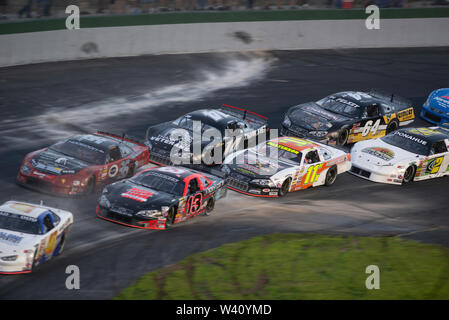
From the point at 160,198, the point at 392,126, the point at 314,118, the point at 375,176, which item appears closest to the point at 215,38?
the point at 392,126

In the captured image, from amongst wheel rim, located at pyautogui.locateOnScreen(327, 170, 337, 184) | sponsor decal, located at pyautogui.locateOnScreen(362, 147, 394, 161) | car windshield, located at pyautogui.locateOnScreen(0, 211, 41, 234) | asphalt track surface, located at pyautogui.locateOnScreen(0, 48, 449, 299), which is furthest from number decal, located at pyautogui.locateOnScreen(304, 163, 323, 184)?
car windshield, located at pyautogui.locateOnScreen(0, 211, 41, 234)

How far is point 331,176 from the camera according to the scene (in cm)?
2019

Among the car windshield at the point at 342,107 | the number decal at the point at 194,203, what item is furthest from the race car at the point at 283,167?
the car windshield at the point at 342,107

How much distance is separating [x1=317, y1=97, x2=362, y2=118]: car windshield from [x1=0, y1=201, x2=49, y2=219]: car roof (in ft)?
40.1

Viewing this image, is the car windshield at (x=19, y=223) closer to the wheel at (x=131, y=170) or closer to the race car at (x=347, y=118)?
the wheel at (x=131, y=170)

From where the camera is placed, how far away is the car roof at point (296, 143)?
1968 cm

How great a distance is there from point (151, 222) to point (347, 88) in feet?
51.4

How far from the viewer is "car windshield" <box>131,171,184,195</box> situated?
16.6 metres

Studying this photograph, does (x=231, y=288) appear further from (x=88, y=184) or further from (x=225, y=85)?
(x=225, y=85)

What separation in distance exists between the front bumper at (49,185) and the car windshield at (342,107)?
1001cm

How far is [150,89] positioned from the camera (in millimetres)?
27609

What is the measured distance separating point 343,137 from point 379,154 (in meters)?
2.29

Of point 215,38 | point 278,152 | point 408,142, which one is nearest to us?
point 278,152

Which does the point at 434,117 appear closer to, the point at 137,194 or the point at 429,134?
the point at 429,134
